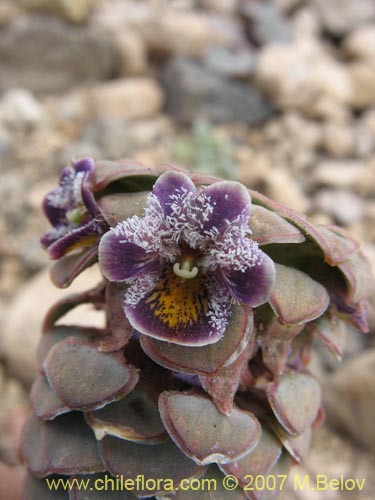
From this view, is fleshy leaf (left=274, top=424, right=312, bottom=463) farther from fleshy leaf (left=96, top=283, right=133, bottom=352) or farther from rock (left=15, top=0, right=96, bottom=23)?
rock (left=15, top=0, right=96, bottom=23)

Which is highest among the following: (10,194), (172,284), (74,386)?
(172,284)

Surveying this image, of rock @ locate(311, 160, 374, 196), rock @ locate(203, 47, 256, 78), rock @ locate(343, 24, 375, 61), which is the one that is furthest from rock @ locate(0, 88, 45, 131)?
rock @ locate(343, 24, 375, 61)

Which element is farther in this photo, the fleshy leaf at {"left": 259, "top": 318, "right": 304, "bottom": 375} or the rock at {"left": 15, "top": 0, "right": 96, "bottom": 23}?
the rock at {"left": 15, "top": 0, "right": 96, "bottom": 23}

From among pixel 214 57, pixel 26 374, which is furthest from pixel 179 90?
pixel 26 374

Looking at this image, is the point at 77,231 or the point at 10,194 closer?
the point at 77,231

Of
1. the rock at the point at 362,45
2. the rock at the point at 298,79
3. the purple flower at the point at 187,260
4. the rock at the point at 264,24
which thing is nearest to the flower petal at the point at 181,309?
the purple flower at the point at 187,260

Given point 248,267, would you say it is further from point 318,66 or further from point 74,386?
point 318,66

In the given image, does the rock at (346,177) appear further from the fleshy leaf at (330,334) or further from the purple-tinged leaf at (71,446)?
the purple-tinged leaf at (71,446)
